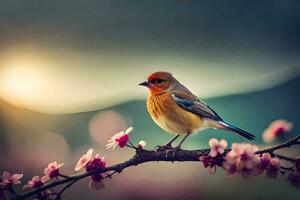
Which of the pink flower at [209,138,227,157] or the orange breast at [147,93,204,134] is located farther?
the orange breast at [147,93,204,134]

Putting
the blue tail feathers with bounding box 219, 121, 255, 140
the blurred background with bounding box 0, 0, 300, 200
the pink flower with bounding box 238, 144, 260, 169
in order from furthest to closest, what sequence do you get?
the blurred background with bounding box 0, 0, 300, 200
the blue tail feathers with bounding box 219, 121, 255, 140
the pink flower with bounding box 238, 144, 260, 169

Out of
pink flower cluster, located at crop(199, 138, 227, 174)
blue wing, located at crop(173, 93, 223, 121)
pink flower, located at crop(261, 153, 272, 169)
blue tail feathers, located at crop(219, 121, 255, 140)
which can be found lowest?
pink flower cluster, located at crop(199, 138, 227, 174)

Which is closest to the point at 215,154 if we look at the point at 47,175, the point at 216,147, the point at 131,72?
the point at 216,147

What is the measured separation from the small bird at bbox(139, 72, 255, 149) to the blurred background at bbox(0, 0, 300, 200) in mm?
86

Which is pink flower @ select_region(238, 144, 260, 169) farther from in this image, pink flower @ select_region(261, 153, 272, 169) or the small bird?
the small bird

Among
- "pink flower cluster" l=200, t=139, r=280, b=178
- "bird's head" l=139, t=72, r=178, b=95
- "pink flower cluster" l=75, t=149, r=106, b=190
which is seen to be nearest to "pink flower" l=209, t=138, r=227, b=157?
"pink flower cluster" l=200, t=139, r=280, b=178

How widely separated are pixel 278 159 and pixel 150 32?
0.52 metres

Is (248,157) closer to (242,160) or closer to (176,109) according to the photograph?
(242,160)

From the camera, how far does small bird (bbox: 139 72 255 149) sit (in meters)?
0.89

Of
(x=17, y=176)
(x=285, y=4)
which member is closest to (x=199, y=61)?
(x=285, y=4)

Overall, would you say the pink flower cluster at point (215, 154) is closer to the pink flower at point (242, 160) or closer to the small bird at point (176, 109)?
the pink flower at point (242, 160)

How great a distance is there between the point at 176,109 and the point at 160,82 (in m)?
0.06

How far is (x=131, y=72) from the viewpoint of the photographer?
3.48 ft

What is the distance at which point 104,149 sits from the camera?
1.06 meters
